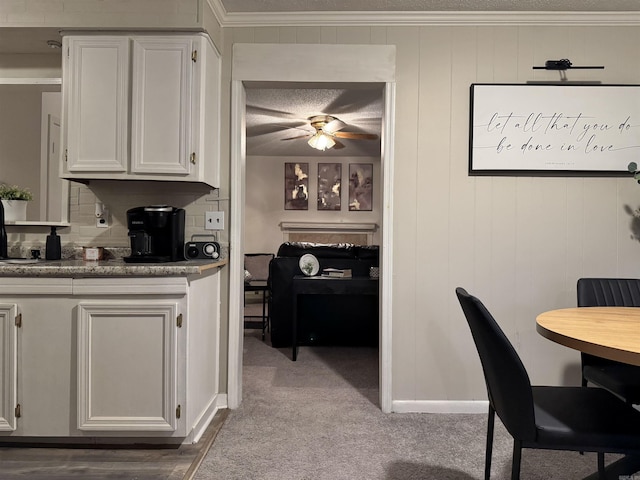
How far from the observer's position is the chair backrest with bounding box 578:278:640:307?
2027 millimetres

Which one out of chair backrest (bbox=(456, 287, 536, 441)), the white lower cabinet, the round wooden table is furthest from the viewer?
the white lower cabinet

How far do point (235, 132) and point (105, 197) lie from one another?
91 cm

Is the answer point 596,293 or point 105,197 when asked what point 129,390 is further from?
point 596,293

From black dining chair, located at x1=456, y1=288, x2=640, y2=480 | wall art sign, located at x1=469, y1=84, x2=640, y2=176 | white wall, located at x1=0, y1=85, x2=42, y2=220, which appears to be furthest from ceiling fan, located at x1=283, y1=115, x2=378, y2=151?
black dining chair, located at x1=456, y1=288, x2=640, y2=480

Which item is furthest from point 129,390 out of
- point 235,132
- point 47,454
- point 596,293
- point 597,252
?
point 597,252

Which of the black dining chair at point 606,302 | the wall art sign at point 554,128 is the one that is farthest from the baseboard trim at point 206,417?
the wall art sign at point 554,128

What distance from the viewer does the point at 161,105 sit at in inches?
85.5

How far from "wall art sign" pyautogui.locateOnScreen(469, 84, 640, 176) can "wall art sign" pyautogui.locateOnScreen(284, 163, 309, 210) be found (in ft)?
14.5

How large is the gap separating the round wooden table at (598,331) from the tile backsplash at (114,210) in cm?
182

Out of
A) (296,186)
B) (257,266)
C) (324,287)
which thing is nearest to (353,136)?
(324,287)

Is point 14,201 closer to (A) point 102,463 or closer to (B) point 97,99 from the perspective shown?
(B) point 97,99

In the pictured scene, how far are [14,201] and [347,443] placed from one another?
2408 millimetres

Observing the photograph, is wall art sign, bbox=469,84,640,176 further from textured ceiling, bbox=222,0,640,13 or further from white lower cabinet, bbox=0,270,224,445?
white lower cabinet, bbox=0,270,224,445

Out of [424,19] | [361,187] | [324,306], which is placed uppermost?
[424,19]
